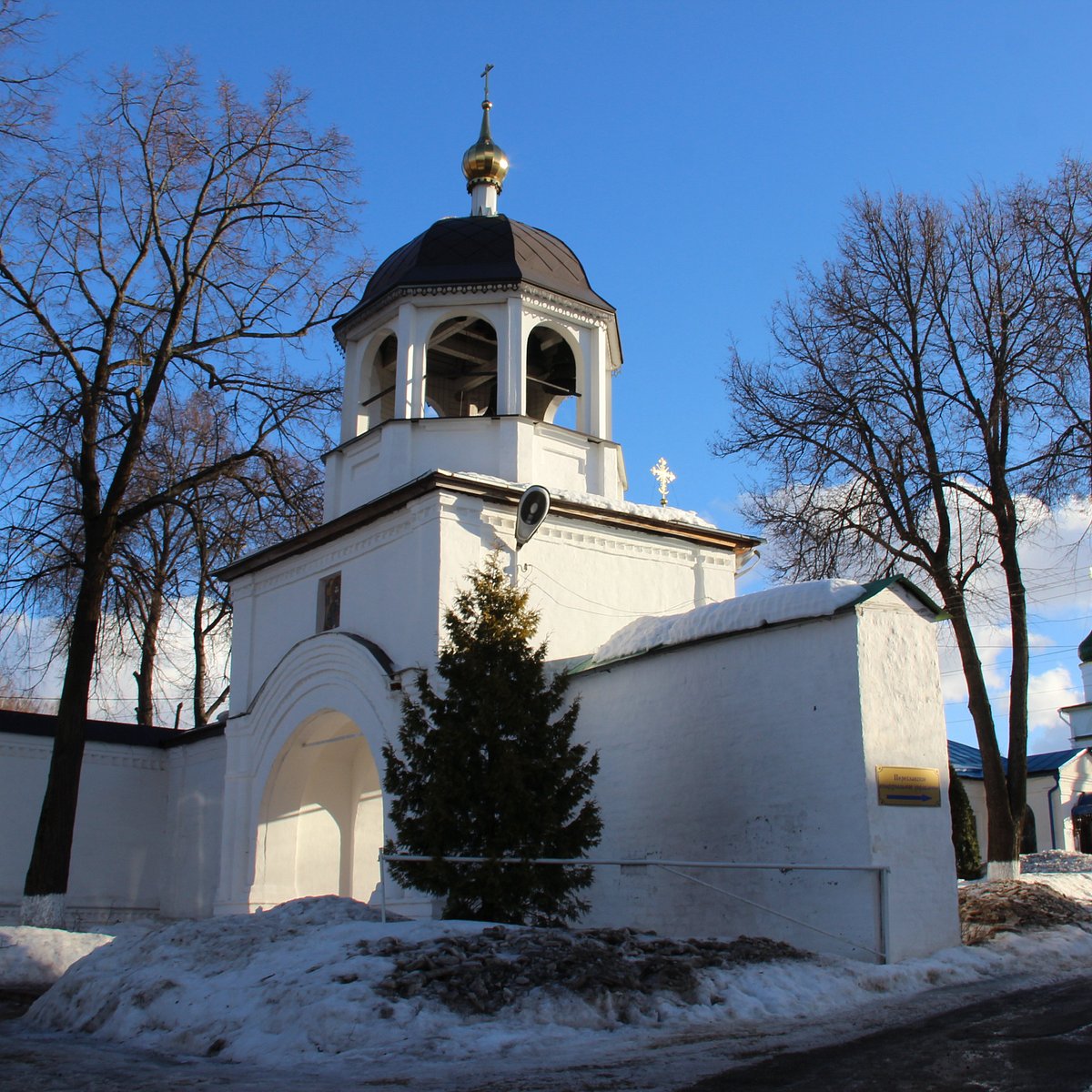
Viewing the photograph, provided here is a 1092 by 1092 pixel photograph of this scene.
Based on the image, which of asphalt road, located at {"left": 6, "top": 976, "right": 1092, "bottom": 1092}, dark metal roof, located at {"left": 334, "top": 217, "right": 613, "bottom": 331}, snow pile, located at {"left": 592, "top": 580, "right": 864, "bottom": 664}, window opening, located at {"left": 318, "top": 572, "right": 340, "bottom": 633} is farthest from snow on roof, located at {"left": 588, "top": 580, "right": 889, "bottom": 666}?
dark metal roof, located at {"left": 334, "top": 217, "right": 613, "bottom": 331}

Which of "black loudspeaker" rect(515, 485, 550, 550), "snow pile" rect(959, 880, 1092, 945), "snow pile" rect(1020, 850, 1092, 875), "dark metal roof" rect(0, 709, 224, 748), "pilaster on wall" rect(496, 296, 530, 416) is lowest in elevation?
"snow pile" rect(959, 880, 1092, 945)

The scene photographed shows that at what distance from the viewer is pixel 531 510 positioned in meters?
12.6

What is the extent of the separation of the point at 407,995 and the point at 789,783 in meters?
4.31

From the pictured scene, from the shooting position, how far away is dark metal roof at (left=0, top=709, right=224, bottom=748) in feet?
55.1

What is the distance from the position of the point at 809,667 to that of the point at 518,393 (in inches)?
216

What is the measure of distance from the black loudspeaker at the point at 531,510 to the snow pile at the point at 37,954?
5.59 m

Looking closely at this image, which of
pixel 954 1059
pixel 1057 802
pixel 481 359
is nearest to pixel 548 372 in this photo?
pixel 481 359

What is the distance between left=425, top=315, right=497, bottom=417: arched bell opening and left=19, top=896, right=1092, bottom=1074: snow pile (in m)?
8.44

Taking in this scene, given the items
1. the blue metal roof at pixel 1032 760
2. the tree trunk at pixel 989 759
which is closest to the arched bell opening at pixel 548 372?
the tree trunk at pixel 989 759

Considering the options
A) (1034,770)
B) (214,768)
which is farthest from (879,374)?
(1034,770)

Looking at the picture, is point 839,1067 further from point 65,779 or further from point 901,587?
point 65,779

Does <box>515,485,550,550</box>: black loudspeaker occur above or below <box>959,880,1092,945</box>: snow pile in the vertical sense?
above

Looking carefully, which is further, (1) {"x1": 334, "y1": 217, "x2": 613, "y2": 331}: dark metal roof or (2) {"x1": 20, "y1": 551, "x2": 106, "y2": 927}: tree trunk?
(1) {"x1": 334, "y1": 217, "x2": 613, "y2": 331}: dark metal roof

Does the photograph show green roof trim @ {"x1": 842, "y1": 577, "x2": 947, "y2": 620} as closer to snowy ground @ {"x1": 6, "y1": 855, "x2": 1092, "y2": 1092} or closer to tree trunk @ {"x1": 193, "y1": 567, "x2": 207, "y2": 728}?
snowy ground @ {"x1": 6, "y1": 855, "x2": 1092, "y2": 1092}
